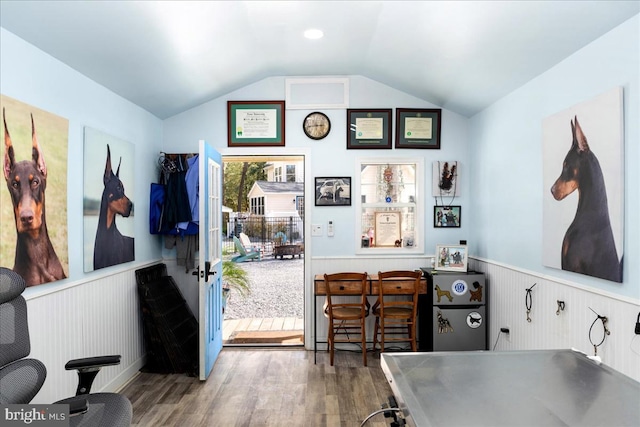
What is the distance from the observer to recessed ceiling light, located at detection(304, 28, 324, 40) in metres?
3.26

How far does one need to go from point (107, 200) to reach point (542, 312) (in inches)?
136

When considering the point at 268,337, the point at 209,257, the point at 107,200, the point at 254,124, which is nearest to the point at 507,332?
the point at 268,337

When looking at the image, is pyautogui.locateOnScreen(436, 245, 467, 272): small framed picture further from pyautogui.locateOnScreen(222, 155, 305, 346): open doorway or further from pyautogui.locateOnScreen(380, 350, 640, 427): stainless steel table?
pyautogui.locateOnScreen(222, 155, 305, 346): open doorway

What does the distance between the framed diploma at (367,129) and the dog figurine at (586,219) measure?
79.7 inches

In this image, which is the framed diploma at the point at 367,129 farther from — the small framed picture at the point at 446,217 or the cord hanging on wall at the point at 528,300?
the cord hanging on wall at the point at 528,300

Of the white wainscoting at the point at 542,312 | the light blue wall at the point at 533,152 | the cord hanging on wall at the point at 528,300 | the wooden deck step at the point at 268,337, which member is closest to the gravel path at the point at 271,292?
the wooden deck step at the point at 268,337

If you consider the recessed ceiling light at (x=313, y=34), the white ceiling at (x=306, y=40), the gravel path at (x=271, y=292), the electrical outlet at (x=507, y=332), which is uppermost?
the recessed ceiling light at (x=313, y=34)

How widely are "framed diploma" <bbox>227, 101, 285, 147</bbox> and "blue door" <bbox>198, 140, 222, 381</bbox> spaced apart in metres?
0.38

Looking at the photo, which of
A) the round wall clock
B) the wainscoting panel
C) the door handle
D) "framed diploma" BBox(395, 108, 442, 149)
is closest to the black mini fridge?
the wainscoting panel

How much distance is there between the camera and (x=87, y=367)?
2.10 meters

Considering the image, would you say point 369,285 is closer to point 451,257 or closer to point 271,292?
point 451,257

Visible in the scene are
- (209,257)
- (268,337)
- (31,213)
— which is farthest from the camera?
(268,337)

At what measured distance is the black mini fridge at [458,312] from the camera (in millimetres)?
4020

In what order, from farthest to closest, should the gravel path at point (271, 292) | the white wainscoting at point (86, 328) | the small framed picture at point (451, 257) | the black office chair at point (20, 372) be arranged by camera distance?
the gravel path at point (271, 292)
the small framed picture at point (451, 257)
the white wainscoting at point (86, 328)
the black office chair at point (20, 372)
